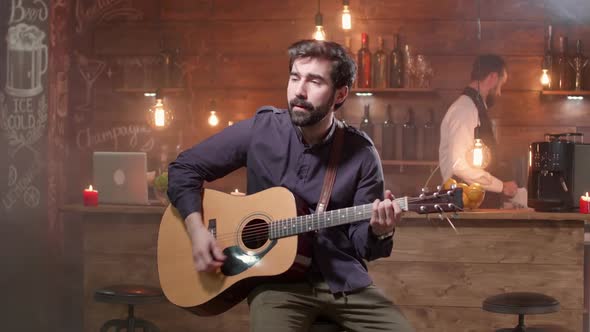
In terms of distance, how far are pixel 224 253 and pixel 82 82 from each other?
13.7 ft

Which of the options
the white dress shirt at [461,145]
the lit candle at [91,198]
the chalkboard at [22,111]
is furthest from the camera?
the white dress shirt at [461,145]

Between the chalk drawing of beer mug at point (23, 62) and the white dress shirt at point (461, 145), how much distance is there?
2699 mm

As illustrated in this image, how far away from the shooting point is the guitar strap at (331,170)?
260 centimetres

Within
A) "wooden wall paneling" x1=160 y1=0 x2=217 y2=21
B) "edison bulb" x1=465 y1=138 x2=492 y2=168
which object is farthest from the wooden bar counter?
"wooden wall paneling" x1=160 y1=0 x2=217 y2=21

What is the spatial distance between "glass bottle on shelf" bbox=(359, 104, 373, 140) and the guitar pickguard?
3.52m

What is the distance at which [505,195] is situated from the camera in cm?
588

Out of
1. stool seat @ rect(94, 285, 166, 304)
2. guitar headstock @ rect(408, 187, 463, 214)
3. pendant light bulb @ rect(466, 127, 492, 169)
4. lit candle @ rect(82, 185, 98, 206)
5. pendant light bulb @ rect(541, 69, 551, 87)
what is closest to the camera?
guitar headstock @ rect(408, 187, 463, 214)

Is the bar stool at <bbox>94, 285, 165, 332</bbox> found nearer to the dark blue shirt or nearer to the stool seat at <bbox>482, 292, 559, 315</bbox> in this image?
the dark blue shirt

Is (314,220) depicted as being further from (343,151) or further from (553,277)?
(553,277)

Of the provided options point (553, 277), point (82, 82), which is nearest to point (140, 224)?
point (553, 277)

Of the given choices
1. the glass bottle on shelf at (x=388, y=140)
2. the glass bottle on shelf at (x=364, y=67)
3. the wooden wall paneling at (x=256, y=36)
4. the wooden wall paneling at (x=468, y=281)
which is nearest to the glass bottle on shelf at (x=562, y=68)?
the glass bottle on shelf at (x=388, y=140)

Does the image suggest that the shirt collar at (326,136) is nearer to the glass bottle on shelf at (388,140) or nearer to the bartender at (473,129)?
the bartender at (473,129)

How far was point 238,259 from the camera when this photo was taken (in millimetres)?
2670

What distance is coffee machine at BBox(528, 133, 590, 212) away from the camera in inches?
167
